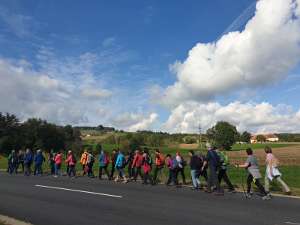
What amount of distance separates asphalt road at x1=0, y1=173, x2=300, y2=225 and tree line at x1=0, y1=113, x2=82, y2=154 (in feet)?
210

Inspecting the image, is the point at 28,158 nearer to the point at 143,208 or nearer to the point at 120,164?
the point at 120,164

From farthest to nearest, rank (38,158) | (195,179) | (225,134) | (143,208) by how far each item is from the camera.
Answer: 1. (225,134)
2. (38,158)
3. (195,179)
4. (143,208)

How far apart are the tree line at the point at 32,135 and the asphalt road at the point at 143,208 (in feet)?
210

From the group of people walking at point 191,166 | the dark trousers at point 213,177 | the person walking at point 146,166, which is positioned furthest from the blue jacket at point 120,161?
the dark trousers at point 213,177

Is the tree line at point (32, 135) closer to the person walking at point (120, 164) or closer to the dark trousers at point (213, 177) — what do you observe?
the person walking at point (120, 164)

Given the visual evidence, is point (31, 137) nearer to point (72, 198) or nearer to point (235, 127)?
point (235, 127)

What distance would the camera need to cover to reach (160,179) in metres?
22.5

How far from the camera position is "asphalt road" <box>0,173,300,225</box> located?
10.1 meters

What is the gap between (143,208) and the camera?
474 inches

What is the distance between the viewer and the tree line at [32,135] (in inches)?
3191

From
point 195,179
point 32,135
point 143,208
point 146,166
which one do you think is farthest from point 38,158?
point 32,135

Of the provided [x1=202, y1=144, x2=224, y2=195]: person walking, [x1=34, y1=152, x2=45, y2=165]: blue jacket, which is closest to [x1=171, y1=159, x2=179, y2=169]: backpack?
[x1=202, y1=144, x2=224, y2=195]: person walking

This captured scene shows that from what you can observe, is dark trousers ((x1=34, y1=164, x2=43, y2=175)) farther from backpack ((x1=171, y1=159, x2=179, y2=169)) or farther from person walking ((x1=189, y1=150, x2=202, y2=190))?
person walking ((x1=189, y1=150, x2=202, y2=190))

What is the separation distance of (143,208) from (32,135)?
79.0 meters
